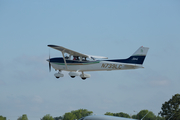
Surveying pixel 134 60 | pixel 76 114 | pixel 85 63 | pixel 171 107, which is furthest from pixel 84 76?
pixel 76 114

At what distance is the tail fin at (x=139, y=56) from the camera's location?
113ft

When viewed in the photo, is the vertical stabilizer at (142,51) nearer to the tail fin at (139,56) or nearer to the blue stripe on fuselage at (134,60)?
the tail fin at (139,56)

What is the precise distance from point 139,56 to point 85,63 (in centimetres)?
646

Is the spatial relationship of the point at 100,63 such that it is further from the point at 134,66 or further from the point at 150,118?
the point at 150,118

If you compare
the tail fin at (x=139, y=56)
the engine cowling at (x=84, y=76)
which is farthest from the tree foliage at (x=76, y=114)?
the tail fin at (x=139, y=56)

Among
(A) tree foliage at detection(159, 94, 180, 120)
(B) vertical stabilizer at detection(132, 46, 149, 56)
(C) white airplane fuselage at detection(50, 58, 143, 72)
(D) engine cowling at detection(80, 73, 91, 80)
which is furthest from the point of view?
(A) tree foliage at detection(159, 94, 180, 120)

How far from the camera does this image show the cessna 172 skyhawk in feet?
111

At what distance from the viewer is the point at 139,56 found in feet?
114

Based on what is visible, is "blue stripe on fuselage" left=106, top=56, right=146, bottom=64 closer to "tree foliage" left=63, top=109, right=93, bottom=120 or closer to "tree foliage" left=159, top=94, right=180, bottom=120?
"tree foliage" left=159, top=94, right=180, bottom=120

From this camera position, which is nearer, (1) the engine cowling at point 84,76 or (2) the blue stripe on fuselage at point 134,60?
(2) the blue stripe on fuselage at point 134,60

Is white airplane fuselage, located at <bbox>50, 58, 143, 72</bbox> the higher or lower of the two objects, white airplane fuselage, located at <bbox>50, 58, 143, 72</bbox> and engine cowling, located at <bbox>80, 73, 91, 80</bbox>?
the higher

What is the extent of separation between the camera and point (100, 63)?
3438 centimetres

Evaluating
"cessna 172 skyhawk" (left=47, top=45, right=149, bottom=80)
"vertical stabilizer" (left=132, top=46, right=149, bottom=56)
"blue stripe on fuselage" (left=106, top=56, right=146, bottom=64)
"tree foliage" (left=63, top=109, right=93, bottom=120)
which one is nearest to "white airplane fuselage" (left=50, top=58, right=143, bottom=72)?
"cessna 172 skyhawk" (left=47, top=45, right=149, bottom=80)

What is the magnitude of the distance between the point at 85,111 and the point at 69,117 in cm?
1100
